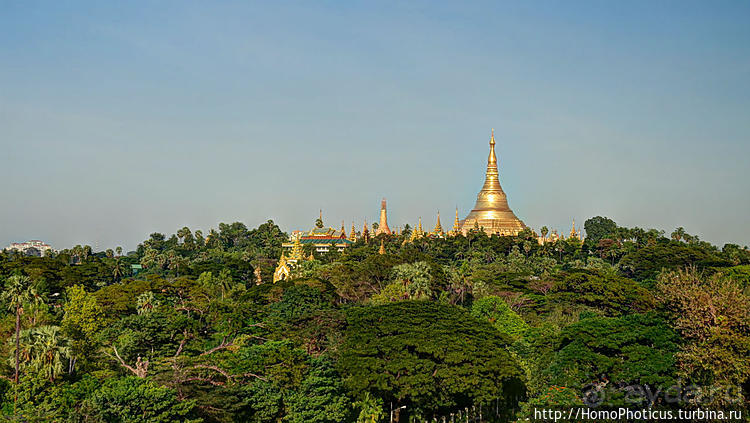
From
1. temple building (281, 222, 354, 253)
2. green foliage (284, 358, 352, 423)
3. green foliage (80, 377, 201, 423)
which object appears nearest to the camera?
green foliage (80, 377, 201, 423)

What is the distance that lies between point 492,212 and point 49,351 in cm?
8942

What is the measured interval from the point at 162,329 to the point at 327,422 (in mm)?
10731

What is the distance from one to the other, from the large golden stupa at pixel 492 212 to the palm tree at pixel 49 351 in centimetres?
8204

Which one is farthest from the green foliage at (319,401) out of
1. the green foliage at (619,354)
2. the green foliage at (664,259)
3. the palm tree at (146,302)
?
the green foliage at (664,259)

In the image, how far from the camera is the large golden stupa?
114 meters

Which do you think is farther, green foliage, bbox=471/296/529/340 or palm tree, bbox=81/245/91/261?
palm tree, bbox=81/245/91/261

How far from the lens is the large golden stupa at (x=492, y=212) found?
11388 centimetres

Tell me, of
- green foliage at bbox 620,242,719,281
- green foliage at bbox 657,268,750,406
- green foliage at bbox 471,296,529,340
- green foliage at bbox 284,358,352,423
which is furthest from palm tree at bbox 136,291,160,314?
green foliage at bbox 620,242,719,281

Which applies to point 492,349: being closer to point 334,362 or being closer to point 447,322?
point 447,322

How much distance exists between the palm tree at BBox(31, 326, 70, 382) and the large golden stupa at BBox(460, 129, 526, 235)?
3230 inches

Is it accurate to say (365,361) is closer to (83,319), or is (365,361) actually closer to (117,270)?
(83,319)

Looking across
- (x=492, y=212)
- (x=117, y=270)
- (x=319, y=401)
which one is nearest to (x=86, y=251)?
(x=117, y=270)

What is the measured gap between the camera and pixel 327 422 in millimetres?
32906

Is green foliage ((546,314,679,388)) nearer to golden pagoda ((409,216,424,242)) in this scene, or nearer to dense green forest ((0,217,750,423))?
dense green forest ((0,217,750,423))
